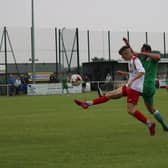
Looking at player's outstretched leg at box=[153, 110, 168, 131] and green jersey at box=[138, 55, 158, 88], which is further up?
green jersey at box=[138, 55, 158, 88]

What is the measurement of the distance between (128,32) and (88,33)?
4526mm

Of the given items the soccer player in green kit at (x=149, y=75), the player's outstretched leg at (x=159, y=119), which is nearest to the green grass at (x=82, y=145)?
the player's outstretched leg at (x=159, y=119)

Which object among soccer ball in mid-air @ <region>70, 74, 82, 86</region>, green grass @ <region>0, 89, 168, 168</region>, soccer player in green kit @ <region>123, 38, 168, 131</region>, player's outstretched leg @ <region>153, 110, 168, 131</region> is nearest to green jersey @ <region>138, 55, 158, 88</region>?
soccer player in green kit @ <region>123, 38, 168, 131</region>

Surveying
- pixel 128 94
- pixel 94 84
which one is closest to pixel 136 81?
pixel 128 94

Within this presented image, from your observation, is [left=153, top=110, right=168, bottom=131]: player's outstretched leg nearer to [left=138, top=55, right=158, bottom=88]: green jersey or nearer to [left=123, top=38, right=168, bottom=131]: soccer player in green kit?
[left=123, top=38, right=168, bottom=131]: soccer player in green kit

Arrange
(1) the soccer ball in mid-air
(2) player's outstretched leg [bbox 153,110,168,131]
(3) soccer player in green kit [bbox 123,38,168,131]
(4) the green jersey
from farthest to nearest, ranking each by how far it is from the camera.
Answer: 1. (1) the soccer ball in mid-air
2. (2) player's outstretched leg [bbox 153,110,168,131]
3. (4) the green jersey
4. (3) soccer player in green kit [bbox 123,38,168,131]

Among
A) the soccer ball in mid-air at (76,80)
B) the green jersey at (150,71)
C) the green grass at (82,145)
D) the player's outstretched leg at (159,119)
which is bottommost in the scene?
the green grass at (82,145)

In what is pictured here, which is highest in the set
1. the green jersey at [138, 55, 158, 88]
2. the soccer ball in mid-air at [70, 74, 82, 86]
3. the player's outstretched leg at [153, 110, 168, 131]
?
the green jersey at [138, 55, 158, 88]

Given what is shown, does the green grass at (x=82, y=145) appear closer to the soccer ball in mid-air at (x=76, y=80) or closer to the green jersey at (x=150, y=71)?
the green jersey at (x=150, y=71)

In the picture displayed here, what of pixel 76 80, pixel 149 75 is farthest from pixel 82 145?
pixel 76 80

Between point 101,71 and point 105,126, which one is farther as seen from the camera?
point 101,71

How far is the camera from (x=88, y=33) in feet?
201

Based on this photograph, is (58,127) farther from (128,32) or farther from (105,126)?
(128,32)

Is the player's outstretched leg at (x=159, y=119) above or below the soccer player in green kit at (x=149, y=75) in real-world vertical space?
below
